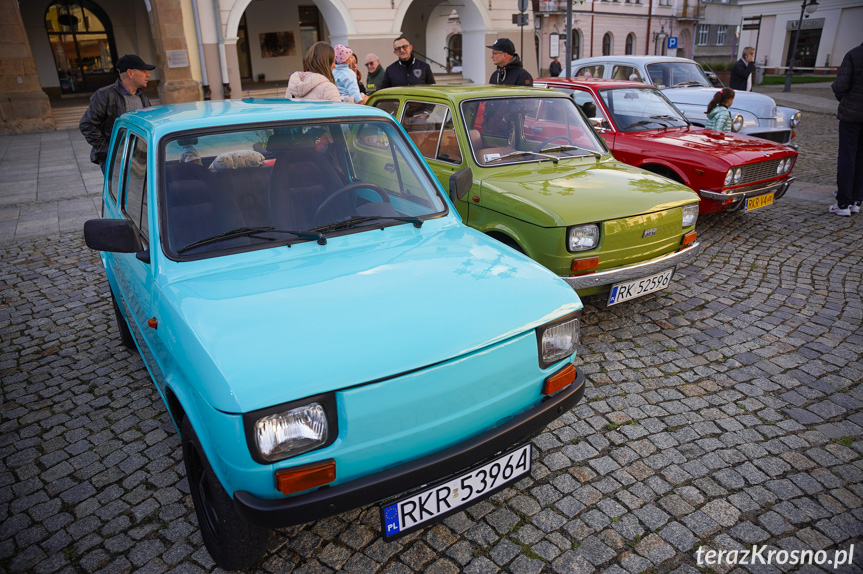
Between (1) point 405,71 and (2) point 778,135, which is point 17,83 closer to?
(1) point 405,71

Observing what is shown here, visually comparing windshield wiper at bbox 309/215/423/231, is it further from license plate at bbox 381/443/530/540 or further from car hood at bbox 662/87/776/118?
car hood at bbox 662/87/776/118

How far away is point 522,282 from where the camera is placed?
251cm

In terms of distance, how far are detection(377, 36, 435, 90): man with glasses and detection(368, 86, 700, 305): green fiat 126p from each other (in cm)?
266

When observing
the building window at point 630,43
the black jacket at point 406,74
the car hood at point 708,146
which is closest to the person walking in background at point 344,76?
the black jacket at point 406,74

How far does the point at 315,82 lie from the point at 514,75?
9.75 feet

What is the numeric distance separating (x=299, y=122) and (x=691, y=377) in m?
3.05

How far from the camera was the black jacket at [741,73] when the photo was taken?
12.9m

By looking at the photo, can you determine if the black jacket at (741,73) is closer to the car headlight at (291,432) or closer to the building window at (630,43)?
the car headlight at (291,432)

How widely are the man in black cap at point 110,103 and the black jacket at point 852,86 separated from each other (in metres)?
7.93

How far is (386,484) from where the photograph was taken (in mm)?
1981

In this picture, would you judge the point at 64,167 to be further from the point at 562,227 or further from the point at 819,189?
the point at 819,189

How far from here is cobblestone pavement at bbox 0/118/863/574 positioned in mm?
2488

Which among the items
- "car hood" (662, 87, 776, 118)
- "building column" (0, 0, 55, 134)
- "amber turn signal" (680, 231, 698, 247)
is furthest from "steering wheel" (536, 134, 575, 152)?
"building column" (0, 0, 55, 134)

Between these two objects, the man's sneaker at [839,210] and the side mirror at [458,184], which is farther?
the man's sneaker at [839,210]
